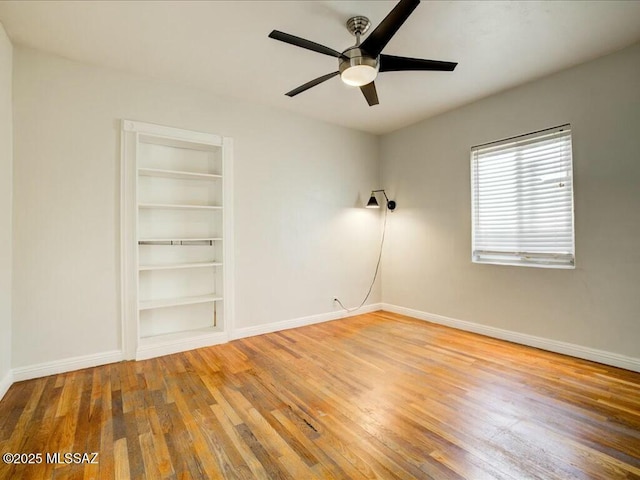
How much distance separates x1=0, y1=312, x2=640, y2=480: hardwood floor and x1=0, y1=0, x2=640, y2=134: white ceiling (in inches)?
106

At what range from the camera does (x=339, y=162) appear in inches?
171

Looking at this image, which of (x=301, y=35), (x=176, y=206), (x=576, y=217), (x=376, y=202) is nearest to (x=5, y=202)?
(x=176, y=206)

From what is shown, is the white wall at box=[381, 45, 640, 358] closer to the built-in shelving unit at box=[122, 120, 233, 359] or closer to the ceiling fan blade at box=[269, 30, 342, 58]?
the ceiling fan blade at box=[269, 30, 342, 58]

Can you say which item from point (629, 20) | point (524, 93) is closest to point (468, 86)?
point (524, 93)

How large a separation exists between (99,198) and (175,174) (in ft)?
2.25

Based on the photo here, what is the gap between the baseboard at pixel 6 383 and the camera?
7.26 feet

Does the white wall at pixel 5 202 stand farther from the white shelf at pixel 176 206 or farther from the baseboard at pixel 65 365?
the white shelf at pixel 176 206

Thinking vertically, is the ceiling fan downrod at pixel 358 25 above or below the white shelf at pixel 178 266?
above

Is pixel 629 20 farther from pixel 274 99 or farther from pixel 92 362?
pixel 92 362

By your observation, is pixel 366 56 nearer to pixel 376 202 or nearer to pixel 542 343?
pixel 376 202

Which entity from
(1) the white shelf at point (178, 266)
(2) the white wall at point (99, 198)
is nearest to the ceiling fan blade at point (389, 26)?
(2) the white wall at point (99, 198)

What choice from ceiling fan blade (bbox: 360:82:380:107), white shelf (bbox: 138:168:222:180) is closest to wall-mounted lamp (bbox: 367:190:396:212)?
ceiling fan blade (bbox: 360:82:380:107)

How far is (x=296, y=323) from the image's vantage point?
3.90 metres

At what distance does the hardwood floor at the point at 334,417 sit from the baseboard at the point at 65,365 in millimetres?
82
